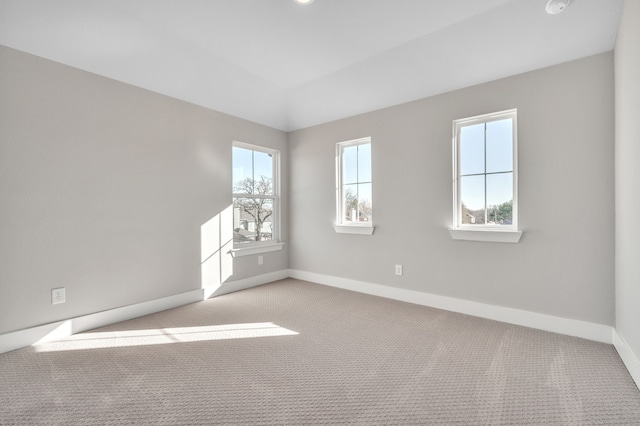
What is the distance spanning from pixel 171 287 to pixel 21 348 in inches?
46.4

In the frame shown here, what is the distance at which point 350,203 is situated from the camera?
13.1 feet

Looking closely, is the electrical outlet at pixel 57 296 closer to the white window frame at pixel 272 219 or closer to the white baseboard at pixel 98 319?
the white baseboard at pixel 98 319

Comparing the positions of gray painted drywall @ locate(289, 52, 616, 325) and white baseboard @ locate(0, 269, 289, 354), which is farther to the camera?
Answer: gray painted drywall @ locate(289, 52, 616, 325)

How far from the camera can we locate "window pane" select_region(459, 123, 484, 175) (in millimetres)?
2945

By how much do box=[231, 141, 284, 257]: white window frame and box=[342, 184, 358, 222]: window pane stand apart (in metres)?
1.04

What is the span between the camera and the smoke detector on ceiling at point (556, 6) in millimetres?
2039

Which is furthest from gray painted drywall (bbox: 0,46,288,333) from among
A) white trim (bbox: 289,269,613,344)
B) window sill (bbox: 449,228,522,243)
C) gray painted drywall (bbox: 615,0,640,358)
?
gray painted drywall (bbox: 615,0,640,358)

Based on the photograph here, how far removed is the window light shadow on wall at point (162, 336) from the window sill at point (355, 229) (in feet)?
5.29

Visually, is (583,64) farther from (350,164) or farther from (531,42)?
(350,164)

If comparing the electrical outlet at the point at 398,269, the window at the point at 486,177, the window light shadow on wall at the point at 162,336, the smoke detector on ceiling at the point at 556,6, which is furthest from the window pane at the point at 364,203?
the smoke detector on ceiling at the point at 556,6

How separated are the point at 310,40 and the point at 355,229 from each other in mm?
2196

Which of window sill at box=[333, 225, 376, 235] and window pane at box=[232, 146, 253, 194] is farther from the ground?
window pane at box=[232, 146, 253, 194]

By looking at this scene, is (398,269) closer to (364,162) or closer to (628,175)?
(364,162)

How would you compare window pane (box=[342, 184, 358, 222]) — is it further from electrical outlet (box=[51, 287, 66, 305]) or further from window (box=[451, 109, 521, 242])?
electrical outlet (box=[51, 287, 66, 305])
